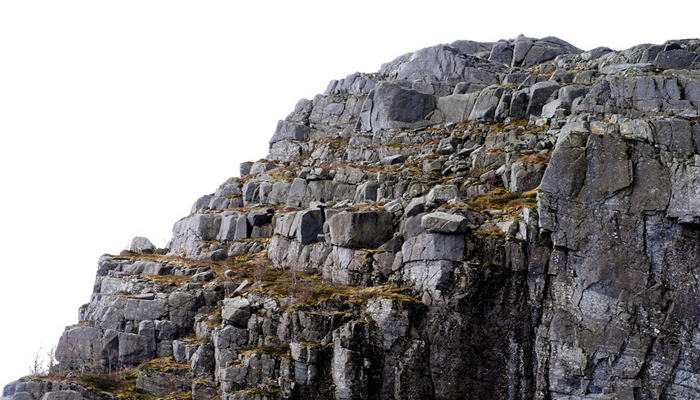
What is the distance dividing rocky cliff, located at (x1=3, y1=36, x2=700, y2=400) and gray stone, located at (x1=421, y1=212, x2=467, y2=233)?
0.11 meters

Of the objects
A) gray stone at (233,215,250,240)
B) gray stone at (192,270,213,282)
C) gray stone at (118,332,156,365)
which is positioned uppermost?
gray stone at (233,215,250,240)

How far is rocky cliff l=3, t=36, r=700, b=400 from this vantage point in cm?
3638

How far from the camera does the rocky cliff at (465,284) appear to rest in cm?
3638

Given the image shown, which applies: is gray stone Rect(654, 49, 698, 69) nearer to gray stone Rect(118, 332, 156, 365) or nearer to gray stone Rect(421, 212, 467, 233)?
gray stone Rect(421, 212, 467, 233)

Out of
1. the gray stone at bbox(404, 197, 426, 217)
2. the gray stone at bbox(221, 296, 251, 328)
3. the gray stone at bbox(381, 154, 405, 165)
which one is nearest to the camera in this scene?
the gray stone at bbox(221, 296, 251, 328)

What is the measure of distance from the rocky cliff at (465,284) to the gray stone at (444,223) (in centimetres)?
11

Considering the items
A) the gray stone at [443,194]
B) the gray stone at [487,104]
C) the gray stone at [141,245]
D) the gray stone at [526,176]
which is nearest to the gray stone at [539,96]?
the gray stone at [487,104]

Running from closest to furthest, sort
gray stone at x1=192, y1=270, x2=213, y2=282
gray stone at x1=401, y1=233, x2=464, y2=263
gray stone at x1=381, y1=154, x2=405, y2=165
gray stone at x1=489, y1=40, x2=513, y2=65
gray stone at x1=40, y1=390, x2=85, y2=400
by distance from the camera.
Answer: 1. gray stone at x1=401, y1=233, x2=464, y2=263
2. gray stone at x1=40, y1=390, x2=85, y2=400
3. gray stone at x1=192, y1=270, x2=213, y2=282
4. gray stone at x1=381, y1=154, x2=405, y2=165
5. gray stone at x1=489, y1=40, x2=513, y2=65

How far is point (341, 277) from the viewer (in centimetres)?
4262

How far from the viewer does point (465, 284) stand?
37625mm

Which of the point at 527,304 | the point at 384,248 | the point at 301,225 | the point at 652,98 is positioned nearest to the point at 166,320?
the point at 301,225

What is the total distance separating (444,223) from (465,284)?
3.44m

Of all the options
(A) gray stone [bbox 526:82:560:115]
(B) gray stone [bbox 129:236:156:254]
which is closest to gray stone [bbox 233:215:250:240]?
(B) gray stone [bbox 129:236:156:254]

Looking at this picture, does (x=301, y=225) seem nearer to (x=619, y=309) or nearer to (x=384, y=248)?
(x=384, y=248)
